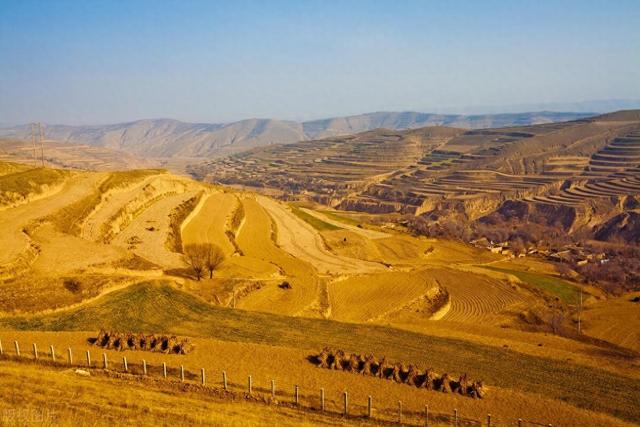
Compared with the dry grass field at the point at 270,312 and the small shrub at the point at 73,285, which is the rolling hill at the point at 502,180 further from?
the small shrub at the point at 73,285

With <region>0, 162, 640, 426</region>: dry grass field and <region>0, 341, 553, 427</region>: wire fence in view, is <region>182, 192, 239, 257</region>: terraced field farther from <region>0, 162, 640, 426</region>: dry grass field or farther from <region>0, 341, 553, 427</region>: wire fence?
<region>0, 341, 553, 427</region>: wire fence

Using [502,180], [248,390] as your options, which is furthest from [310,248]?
[502,180]

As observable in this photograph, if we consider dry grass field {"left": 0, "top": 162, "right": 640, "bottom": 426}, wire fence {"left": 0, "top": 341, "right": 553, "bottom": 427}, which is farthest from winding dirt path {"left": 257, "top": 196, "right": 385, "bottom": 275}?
wire fence {"left": 0, "top": 341, "right": 553, "bottom": 427}

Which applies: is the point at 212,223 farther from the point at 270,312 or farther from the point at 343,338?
the point at 343,338

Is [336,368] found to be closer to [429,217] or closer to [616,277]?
[616,277]

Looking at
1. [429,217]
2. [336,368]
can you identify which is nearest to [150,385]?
[336,368]
